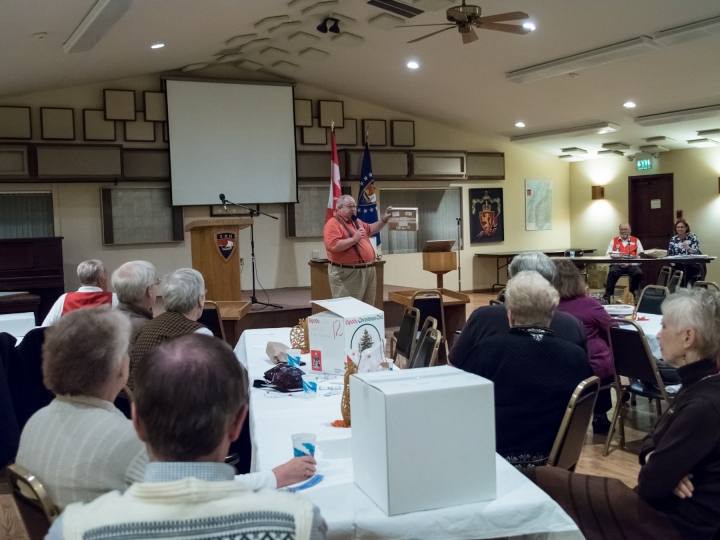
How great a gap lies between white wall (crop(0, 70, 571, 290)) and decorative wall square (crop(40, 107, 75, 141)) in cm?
10

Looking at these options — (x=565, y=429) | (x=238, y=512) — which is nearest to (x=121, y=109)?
(x=565, y=429)

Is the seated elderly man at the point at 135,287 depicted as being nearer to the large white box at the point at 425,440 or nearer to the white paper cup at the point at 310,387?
the white paper cup at the point at 310,387

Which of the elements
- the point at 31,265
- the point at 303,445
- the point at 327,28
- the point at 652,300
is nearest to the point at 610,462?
the point at 652,300

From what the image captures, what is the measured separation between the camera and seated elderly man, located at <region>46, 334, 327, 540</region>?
101 cm

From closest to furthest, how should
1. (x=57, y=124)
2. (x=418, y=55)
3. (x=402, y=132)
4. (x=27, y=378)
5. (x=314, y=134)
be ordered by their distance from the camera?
1. (x=27, y=378)
2. (x=418, y=55)
3. (x=57, y=124)
4. (x=314, y=134)
5. (x=402, y=132)

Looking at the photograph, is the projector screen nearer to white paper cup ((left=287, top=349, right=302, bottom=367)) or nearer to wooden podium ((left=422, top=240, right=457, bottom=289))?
wooden podium ((left=422, top=240, right=457, bottom=289))

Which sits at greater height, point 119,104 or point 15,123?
point 119,104

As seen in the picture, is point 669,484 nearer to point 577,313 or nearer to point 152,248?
point 577,313

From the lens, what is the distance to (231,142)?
9.98m

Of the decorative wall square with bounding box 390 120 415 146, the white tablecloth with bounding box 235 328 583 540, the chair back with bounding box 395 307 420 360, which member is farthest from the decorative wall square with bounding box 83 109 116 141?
the white tablecloth with bounding box 235 328 583 540

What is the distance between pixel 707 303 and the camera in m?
2.12

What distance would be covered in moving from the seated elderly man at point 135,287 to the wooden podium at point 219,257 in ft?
11.3

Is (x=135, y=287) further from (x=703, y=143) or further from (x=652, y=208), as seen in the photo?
(x=652, y=208)

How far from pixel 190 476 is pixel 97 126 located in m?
9.43
